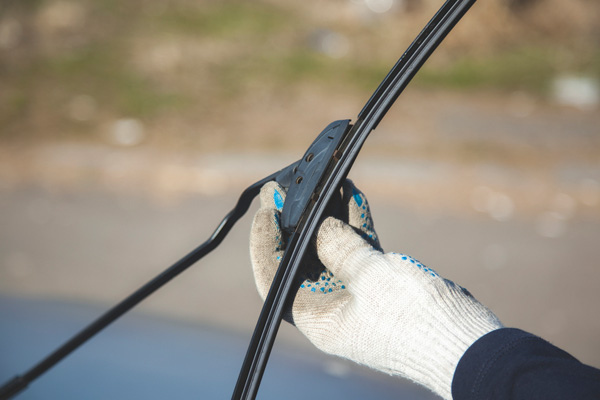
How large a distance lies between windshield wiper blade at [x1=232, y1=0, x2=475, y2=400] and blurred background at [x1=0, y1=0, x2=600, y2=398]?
86cm

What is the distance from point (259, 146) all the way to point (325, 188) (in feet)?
13.1

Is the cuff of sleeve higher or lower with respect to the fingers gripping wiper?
lower

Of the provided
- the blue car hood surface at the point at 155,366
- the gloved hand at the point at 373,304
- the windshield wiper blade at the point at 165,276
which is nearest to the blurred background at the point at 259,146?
the blue car hood surface at the point at 155,366

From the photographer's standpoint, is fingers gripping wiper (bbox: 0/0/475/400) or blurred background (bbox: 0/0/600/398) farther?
blurred background (bbox: 0/0/600/398)

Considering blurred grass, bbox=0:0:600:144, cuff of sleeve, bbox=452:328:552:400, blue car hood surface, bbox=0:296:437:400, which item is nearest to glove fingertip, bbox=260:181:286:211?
cuff of sleeve, bbox=452:328:552:400

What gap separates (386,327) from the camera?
96 centimetres

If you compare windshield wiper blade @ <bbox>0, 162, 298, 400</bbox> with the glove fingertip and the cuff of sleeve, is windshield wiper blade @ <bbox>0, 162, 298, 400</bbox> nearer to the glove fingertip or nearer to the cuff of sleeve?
the glove fingertip

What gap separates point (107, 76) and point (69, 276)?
12.4 ft

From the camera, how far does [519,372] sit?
0.77m

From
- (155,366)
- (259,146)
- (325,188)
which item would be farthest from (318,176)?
(259,146)

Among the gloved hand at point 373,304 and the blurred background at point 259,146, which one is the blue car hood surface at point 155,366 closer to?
the blurred background at point 259,146

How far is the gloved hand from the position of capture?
3.01 feet

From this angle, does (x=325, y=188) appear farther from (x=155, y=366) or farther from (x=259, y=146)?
(x=259, y=146)

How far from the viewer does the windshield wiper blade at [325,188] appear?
2.82 ft
